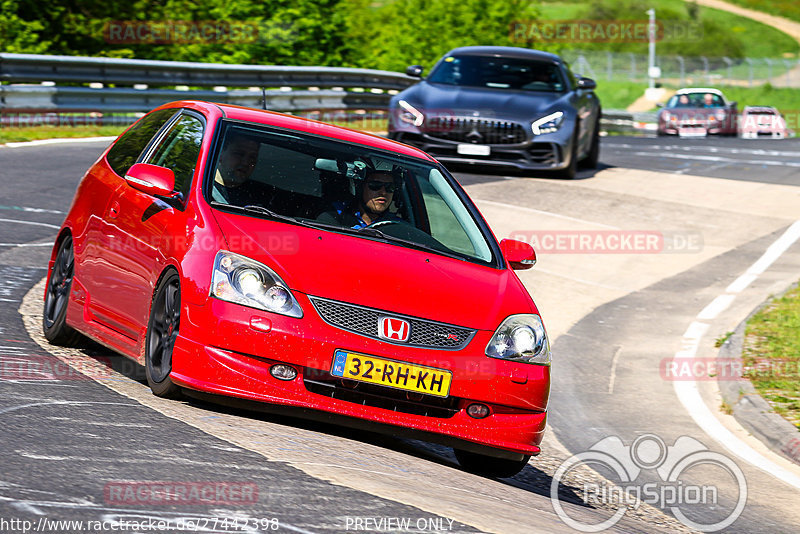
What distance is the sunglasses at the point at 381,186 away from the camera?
6.98 meters

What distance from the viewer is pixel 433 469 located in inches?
226

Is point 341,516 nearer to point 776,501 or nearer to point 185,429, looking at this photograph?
point 185,429

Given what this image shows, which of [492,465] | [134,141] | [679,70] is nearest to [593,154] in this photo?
[134,141]

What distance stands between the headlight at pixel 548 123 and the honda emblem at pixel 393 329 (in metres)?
10.9

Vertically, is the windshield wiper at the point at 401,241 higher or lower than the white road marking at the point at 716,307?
higher

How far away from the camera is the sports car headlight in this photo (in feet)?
18.9

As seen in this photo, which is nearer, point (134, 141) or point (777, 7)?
point (134, 141)

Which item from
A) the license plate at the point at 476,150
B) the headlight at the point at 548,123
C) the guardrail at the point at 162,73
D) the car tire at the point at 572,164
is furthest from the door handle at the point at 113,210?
the guardrail at the point at 162,73

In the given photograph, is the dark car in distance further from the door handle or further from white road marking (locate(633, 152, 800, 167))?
the door handle

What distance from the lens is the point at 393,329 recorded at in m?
5.79

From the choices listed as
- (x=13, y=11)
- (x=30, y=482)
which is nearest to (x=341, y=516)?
(x=30, y=482)

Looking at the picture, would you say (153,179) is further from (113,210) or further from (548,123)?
(548,123)

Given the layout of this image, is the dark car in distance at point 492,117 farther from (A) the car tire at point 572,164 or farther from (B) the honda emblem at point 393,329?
(B) the honda emblem at point 393,329

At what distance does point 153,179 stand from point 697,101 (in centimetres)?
3305
